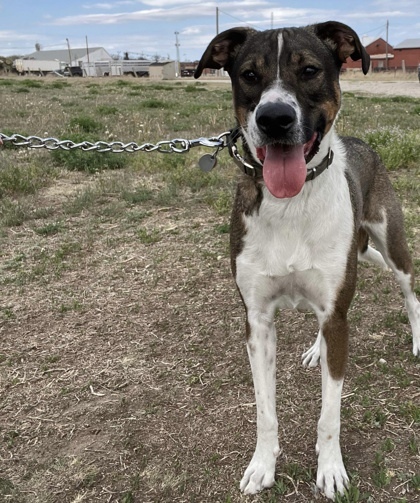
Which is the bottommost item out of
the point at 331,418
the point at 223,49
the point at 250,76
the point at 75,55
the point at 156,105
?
the point at 331,418

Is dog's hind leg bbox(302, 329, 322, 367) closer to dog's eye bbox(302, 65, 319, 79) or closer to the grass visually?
the grass

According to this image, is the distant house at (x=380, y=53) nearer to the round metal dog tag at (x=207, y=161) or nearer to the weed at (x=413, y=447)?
the round metal dog tag at (x=207, y=161)

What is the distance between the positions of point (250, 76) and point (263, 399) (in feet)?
4.97

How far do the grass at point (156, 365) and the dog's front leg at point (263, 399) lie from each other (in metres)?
0.09

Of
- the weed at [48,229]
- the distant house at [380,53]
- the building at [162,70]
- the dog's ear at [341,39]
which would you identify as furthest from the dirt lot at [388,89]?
the distant house at [380,53]

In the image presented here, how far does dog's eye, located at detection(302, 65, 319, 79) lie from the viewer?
7.89ft

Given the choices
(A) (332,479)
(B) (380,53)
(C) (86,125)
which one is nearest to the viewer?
(A) (332,479)

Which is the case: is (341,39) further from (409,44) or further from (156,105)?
(409,44)

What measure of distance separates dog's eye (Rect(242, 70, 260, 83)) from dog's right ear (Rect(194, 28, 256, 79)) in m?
0.36

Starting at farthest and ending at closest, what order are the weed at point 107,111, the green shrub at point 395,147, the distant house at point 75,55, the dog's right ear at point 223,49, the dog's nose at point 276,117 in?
the distant house at point 75,55 < the weed at point 107,111 < the green shrub at point 395,147 < the dog's right ear at point 223,49 < the dog's nose at point 276,117

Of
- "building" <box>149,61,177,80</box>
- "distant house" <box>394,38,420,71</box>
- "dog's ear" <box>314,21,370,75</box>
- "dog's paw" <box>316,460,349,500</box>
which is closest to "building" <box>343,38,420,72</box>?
"distant house" <box>394,38,420,71</box>

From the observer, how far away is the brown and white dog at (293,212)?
7.81 ft

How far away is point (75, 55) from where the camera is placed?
9906cm

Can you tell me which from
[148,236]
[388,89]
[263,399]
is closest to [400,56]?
[388,89]
